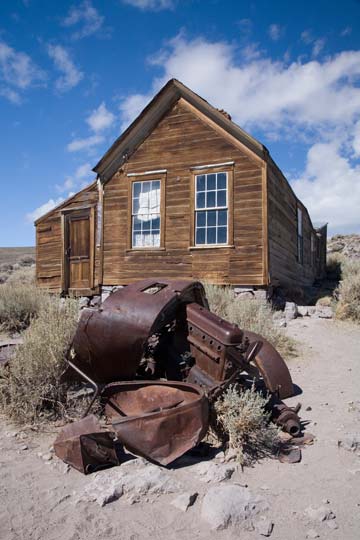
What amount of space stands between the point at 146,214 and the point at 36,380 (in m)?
8.03

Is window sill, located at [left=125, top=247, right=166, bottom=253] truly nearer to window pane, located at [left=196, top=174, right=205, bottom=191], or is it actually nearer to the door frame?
the door frame

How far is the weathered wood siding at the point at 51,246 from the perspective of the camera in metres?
13.2

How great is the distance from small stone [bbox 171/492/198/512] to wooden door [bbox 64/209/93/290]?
33.8 feet

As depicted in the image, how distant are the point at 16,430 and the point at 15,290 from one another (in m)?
7.25

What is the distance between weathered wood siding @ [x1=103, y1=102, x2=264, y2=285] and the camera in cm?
1046

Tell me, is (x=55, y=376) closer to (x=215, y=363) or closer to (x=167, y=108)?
(x=215, y=363)

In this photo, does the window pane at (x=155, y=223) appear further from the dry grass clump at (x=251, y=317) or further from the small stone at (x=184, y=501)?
the small stone at (x=184, y=501)

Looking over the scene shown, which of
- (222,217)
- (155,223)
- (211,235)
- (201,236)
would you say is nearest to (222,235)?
(211,235)

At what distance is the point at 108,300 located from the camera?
3.86 metres

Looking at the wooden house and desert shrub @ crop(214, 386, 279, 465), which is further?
the wooden house

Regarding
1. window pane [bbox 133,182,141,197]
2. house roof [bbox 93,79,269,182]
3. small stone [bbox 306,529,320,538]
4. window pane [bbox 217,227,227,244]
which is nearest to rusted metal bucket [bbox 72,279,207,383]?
small stone [bbox 306,529,320,538]

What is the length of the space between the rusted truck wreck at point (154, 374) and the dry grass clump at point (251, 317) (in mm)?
2632

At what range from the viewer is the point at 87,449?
10.2 feet

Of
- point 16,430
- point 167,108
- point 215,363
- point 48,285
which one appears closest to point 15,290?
point 48,285
